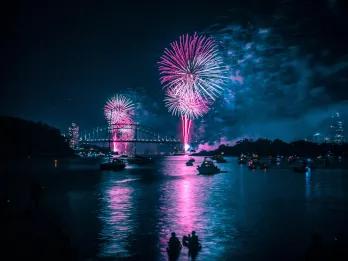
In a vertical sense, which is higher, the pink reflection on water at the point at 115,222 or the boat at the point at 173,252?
the boat at the point at 173,252

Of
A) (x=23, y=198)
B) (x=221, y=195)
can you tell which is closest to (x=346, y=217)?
(x=221, y=195)

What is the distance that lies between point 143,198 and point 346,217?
21.2 metres

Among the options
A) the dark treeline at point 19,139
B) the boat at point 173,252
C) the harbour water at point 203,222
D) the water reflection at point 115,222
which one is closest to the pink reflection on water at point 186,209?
the harbour water at point 203,222

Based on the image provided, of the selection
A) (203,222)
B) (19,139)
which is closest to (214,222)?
(203,222)

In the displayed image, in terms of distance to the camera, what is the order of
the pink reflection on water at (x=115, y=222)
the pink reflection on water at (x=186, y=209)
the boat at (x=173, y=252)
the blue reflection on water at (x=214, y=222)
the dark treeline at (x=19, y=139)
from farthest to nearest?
1. the dark treeline at (x=19, y=139)
2. the pink reflection on water at (x=186, y=209)
3. the blue reflection on water at (x=214, y=222)
4. the pink reflection on water at (x=115, y=222)
5. the boat at (x=173, y=252)

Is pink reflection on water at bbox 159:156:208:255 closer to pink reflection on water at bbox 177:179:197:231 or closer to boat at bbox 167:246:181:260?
pink reflection on water at bbox 177:179:197:231

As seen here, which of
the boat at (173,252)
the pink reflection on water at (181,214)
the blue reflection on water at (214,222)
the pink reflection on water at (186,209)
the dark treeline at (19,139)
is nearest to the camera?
the boat at (173,252)

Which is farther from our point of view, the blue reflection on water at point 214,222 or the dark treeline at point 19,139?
the dark treeline at point 19,139

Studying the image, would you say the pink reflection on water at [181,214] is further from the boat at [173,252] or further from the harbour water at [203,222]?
the boat at [173,252]

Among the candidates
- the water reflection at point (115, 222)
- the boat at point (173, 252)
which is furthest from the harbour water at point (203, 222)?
the boat at point (173, 252)

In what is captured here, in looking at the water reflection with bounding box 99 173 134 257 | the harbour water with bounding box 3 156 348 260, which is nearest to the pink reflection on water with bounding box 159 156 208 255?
the harbour water with bounding box 3 156 348 260

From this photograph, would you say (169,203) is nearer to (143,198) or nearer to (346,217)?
(143,198)

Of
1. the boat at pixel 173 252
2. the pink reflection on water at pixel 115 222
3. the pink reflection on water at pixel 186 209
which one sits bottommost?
the pink reflection on water at pixel 186 209

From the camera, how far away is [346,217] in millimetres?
33875
